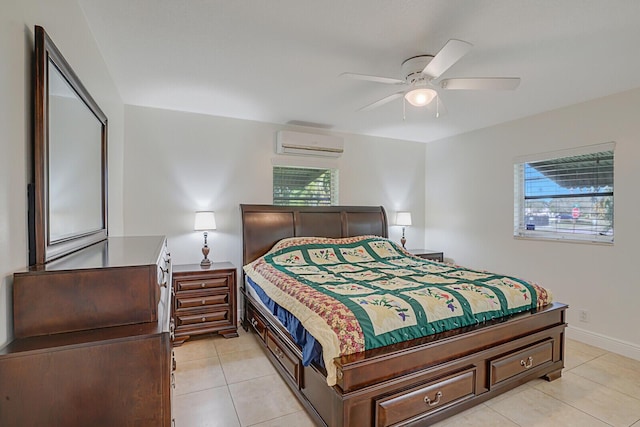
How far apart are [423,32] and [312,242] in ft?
8.04

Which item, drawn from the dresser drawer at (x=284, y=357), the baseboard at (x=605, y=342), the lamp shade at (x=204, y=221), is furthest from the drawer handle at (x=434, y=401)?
the lamp shade at (x=204, y=221)

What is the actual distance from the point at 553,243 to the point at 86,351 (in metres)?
4.19

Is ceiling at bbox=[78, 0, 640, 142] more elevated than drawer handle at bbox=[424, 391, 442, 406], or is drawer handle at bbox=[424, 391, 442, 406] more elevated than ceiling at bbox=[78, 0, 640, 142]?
ceiling at bbox=[78, 0, 640, 142]

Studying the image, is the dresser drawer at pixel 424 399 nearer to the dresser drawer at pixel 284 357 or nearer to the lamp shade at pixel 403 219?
the dresser drawer at pixel 284 357

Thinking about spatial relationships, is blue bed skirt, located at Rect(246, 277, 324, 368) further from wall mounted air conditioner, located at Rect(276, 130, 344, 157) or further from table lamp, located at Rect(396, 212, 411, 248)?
table lamp, located at Rect(396, 212, 411, 248)

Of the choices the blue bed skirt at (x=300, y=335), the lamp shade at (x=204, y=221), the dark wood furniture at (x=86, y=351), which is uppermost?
the lamp shade at (x=204, y=221)

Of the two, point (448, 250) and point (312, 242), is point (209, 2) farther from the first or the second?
point (448, 250)

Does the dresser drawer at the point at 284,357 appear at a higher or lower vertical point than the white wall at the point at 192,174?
lower

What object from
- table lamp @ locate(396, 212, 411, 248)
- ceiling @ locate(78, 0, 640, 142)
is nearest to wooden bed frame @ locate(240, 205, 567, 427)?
ceiling @ locate(78, 0, 640, 142)

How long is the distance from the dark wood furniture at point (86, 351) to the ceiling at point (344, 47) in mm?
1538

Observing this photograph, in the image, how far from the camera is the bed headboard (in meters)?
3.81

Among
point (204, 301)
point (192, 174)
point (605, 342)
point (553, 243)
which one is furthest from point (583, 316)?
point (192, 174)

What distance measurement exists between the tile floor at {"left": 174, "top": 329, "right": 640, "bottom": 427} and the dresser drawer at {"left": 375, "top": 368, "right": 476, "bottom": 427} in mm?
199

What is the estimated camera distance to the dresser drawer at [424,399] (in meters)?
1.77
